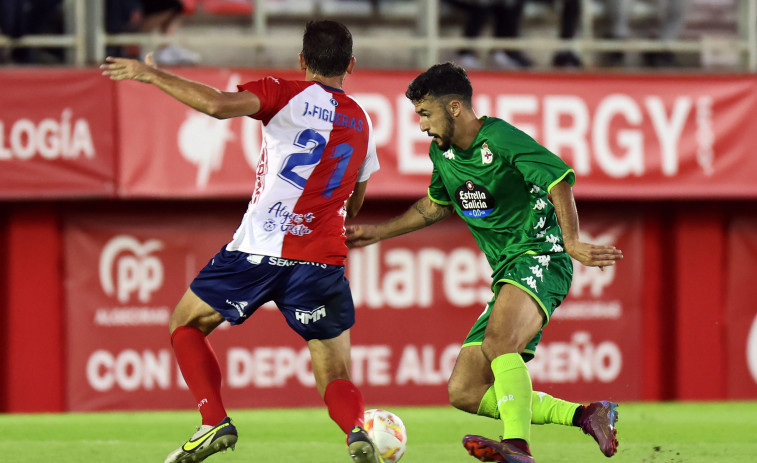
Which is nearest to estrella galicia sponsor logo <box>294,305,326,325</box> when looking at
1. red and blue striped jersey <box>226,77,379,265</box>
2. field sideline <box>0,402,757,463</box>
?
red and blue striped jersey <box>226,77,379,265</box>

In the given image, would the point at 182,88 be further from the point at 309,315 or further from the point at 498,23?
the point at 498,23

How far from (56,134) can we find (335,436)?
401 cm

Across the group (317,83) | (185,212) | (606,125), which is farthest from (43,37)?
(317,83)

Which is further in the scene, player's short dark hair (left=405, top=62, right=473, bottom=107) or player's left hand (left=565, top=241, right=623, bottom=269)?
player's short dark hair (left=405, top=62, right=473, bottom=107)

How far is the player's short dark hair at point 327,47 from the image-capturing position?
5.28 meters

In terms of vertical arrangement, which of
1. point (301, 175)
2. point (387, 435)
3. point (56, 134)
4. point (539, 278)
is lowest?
point (387, 435)

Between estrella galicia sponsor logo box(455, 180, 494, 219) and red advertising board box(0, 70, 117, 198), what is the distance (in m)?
5.44

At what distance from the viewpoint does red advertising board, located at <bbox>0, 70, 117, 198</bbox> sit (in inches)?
409

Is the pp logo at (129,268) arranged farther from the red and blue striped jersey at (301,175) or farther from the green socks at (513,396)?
the green socks at (513,396)

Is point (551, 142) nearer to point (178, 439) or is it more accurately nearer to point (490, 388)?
point (178, 439)

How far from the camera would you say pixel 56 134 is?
10.5 meters

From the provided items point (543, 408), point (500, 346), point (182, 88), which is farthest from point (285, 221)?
point (543, 408)

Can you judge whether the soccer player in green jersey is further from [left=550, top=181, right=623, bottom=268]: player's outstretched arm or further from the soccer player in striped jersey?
the soccer player in striped jersey

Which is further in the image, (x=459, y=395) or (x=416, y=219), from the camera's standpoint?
(x=416, y=219)
